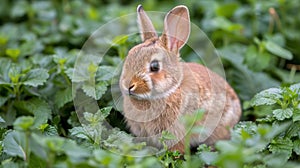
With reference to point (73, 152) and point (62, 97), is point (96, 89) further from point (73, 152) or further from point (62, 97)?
point (73, 152)

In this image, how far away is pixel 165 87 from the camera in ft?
11.3

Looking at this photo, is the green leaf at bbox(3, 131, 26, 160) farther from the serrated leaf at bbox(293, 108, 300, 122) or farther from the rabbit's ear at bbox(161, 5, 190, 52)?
the serrated leaf at bbox(293, 108, 300, 122)

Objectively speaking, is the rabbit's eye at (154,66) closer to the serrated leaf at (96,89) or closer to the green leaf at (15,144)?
the serrated leaf at (96,89)

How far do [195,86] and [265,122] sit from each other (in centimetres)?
58

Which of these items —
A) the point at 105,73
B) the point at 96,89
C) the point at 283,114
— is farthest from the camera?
the point at 105,73

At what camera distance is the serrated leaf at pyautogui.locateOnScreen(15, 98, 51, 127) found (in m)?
3.81

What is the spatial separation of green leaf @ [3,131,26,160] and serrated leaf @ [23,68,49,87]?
0.59 metres

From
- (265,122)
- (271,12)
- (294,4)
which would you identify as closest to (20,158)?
(265,122)

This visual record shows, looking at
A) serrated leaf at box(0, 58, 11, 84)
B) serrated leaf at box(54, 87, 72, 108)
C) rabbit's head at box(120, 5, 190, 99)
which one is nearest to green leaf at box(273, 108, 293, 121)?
rabbit's head at box(120, 5, 190, 99)

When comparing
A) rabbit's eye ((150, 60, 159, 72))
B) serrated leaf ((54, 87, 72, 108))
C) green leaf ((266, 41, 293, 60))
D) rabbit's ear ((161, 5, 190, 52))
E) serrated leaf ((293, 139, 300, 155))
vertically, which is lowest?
serrated leaf ((293, 139, 300, 155))

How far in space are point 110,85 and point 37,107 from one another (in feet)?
1.87

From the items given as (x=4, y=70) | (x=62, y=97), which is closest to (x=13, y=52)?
(x=4, y=70)

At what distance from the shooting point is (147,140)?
364 centimetres

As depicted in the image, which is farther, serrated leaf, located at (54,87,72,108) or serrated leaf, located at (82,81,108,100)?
serrated leaf, located at (54,87,72,108)
